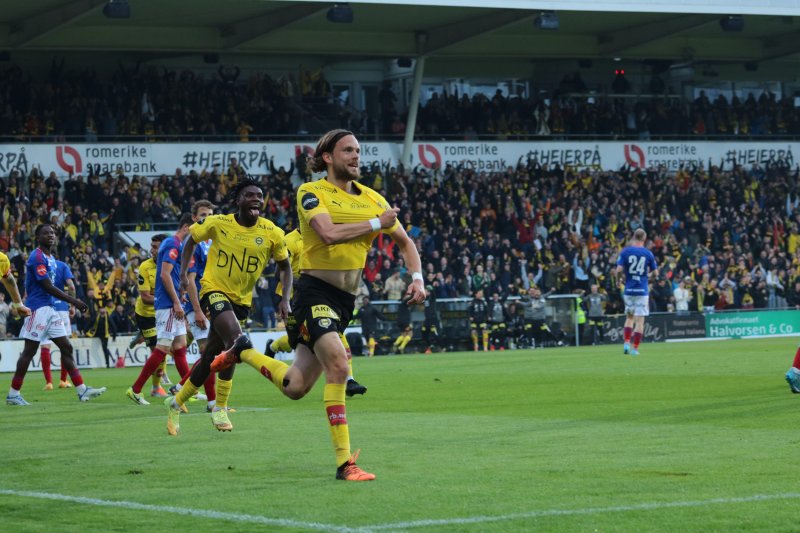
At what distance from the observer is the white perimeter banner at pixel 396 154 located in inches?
1522

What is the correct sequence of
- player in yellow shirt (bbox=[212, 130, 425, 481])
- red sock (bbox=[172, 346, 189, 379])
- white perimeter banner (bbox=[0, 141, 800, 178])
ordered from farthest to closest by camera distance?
white perimeter banner (bbox=[0, 141, 800, 178])
red sock (bbox=[172, 346, 189, 379])
player in yellow shirt (bbox=[212, 130, 425, 481])

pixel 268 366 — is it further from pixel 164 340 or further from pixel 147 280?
pixel 147 280

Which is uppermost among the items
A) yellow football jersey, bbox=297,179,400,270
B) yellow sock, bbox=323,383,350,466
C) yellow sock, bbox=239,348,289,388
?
yellow football jersey, bbox=297,179,400,270

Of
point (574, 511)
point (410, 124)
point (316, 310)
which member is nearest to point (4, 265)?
point (316, 310)

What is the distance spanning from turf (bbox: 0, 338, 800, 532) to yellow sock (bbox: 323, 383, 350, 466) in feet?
0.75

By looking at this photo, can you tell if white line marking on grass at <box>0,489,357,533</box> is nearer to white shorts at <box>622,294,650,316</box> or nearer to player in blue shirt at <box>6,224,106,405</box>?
player in blue shirt at <box>6,224,106,405</box>

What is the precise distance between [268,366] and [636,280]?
19242 millimetres

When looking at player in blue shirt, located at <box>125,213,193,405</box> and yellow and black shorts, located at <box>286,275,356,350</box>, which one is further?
player in blue shirt, located at <box>125,213,193,405</box>

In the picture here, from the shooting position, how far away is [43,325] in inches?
707

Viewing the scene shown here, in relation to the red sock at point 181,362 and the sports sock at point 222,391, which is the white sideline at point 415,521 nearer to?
the sports sock at point 222,391

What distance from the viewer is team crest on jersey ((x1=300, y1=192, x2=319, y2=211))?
29.7 feet

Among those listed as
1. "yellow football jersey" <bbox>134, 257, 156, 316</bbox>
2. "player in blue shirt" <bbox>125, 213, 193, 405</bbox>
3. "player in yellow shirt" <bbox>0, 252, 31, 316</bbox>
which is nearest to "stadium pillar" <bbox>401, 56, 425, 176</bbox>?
"yellow football jersey" <bbox>134, 257, 156, 316</bbox>

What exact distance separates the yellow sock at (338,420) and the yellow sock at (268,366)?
2.30 ft

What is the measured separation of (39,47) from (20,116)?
2.39 meters
